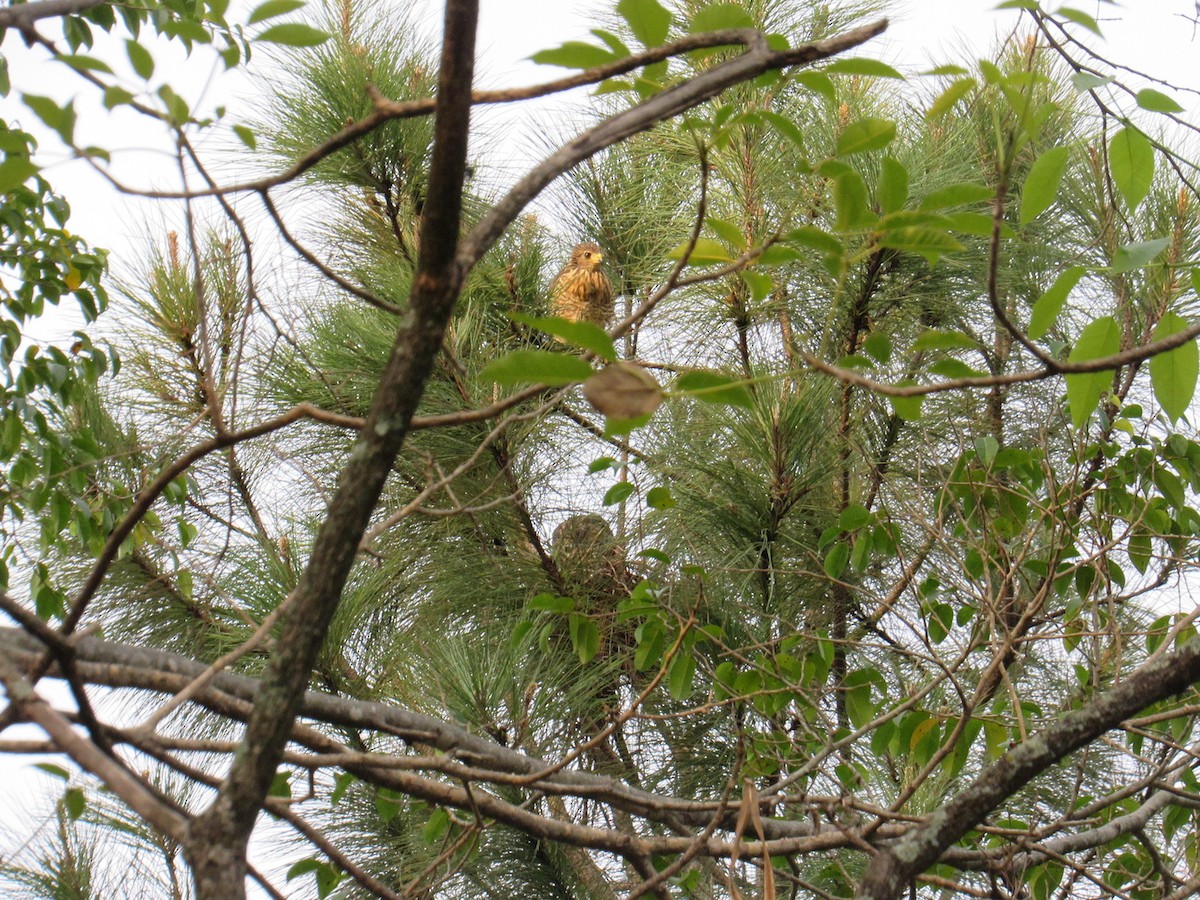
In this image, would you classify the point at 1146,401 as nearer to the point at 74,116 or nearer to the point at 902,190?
the point at 902,190

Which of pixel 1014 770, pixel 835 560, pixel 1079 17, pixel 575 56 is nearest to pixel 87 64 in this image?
pixel 575 56

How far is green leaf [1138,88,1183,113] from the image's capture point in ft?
1.61

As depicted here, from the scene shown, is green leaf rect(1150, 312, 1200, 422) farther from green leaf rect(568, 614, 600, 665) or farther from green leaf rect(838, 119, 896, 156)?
green leaf rect(568, 614, 600, 665)

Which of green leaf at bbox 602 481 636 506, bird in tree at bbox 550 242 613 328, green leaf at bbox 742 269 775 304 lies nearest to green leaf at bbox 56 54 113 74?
green leaf at bbox 742 269 775 304

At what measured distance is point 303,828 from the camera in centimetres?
71

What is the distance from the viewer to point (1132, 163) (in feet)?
1.75

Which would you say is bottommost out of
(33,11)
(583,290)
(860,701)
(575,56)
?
(860,701)

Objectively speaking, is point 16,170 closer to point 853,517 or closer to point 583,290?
point 853,517

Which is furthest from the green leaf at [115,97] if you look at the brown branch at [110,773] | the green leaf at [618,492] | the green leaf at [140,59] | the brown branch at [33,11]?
the green leaf at [618,492]

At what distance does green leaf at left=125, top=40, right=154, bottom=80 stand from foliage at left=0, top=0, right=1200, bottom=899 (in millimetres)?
344

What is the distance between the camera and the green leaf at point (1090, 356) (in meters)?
0.54

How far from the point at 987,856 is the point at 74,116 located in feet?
2.88

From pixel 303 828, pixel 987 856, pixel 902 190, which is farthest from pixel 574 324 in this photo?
pixel 987 856

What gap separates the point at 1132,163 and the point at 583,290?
179cm
